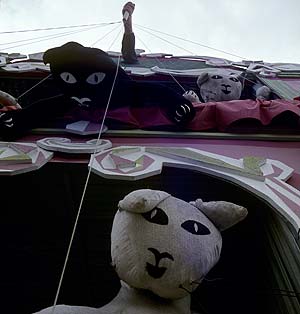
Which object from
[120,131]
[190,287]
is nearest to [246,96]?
[120,131]

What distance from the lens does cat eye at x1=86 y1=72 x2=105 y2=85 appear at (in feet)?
4.82

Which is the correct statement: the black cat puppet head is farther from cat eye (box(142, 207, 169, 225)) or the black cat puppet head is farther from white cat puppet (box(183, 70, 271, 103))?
cat eye (box(142, 207, 169, 225))

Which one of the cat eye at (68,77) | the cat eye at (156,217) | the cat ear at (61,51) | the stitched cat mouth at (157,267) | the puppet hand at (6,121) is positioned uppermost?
the cat ear at (61,51)

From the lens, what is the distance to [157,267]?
869 millimetres

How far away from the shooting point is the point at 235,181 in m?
1.10

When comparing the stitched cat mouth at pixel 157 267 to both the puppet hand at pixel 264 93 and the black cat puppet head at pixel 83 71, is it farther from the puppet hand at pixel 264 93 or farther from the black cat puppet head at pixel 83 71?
the puppet hand at pixel 264 93

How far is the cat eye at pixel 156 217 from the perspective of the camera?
2.95ft

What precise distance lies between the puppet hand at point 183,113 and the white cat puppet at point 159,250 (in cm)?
60

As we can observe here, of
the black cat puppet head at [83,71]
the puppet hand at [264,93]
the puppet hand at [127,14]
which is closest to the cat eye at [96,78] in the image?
the black cat puppet head at [83,71]

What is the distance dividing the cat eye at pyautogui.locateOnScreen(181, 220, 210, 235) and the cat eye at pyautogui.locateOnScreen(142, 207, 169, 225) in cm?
4

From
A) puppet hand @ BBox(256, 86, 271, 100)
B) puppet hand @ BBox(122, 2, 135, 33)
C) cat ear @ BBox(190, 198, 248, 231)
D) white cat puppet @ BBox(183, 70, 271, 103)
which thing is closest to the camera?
cat ear @ BBox(190, 198, 248, 231)

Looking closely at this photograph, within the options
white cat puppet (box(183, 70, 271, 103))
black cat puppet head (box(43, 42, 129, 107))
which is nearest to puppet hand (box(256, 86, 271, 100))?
white cat puppet (box(183, 70, 271, 103))

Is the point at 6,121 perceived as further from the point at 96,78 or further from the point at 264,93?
the point at 264,93

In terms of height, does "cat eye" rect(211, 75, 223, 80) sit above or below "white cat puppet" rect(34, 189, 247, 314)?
above
